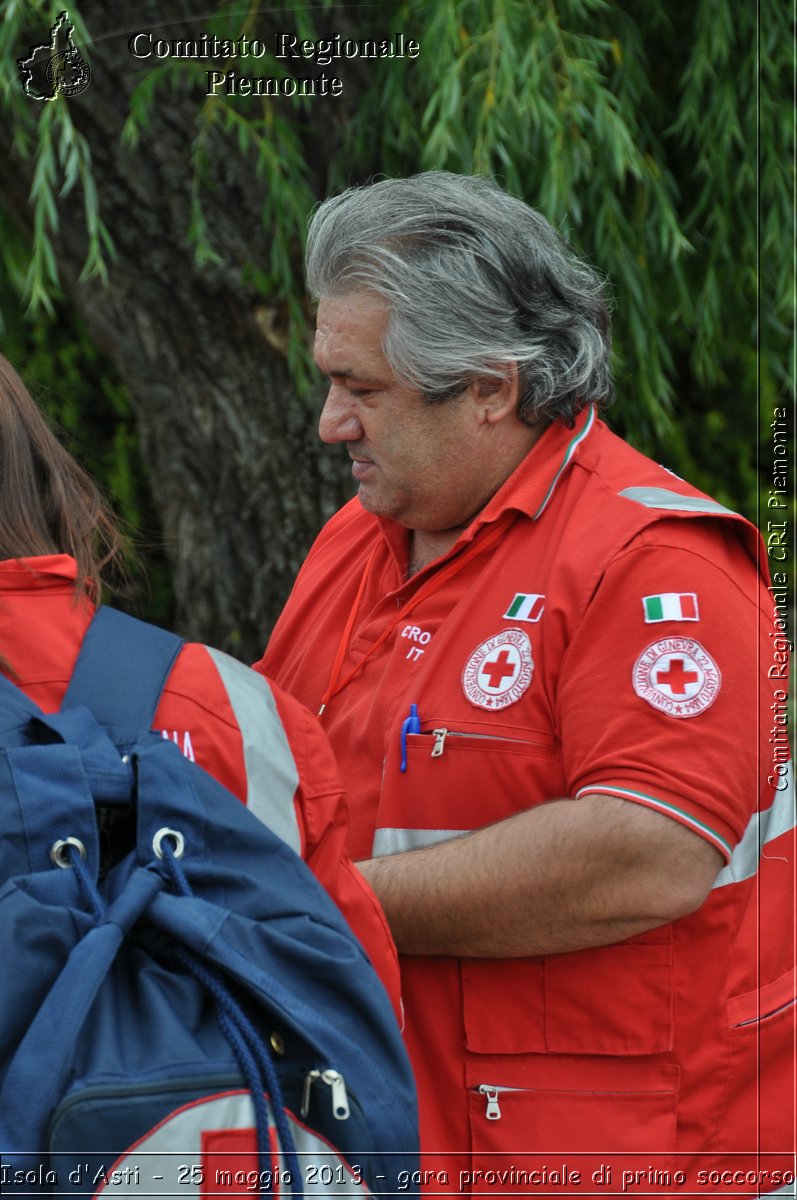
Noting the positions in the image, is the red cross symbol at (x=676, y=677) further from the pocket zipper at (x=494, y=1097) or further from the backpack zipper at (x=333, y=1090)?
the backpack zipper at (x=333, y=1090)

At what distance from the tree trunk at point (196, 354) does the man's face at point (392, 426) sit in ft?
6.18

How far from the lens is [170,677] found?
143 centimetres

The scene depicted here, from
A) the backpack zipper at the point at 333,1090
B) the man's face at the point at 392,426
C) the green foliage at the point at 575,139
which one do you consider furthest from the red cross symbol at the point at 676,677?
the green foliage at the point at 575,139

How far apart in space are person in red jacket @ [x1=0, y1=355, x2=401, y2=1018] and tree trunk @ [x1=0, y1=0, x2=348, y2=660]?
8.15 ft

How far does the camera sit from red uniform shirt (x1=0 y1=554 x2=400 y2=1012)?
4.59 ft

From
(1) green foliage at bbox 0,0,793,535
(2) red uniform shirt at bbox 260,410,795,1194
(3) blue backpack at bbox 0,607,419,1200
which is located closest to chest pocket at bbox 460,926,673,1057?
(2) red uniform shirt at bbox 260,410,795,1194

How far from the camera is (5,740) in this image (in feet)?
4.32

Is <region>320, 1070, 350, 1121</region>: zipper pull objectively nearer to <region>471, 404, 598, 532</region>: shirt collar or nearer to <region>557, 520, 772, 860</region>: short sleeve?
<region>557, 520, 772, 860</region>: short sleeve

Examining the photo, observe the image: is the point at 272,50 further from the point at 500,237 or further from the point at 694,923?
the point at 694,923

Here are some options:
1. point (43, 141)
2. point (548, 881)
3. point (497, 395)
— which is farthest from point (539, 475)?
point (43, 141)

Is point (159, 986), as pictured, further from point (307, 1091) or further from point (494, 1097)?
point (494, 1097)

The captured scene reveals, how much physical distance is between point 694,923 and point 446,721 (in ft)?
1.52

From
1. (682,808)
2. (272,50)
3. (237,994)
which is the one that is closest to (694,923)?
(682,808)

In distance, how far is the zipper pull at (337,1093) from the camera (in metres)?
1.29
